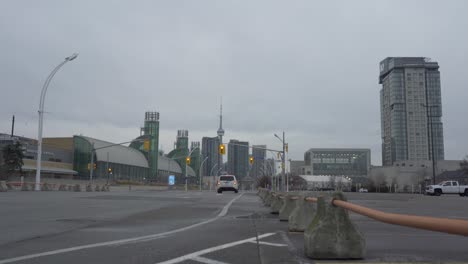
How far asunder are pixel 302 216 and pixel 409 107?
100m

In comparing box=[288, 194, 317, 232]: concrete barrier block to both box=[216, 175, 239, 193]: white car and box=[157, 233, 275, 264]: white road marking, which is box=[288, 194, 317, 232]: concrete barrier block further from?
box=[216, 175, 239, 193]: white car

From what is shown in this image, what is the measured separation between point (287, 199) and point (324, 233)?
6.92 m

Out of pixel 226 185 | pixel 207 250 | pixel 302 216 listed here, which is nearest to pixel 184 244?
pixel 207 250

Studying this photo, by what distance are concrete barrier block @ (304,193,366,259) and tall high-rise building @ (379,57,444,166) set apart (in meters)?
77.9

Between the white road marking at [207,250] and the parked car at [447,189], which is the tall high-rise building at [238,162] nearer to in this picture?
the parked car at [447,189]

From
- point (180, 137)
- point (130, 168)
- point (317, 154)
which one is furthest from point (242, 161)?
point (130, 168)

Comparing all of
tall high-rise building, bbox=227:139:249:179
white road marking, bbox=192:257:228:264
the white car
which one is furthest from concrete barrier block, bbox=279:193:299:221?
tall high-rise building, bbox=227:139:249:179

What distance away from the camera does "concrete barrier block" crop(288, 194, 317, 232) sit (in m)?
9.62

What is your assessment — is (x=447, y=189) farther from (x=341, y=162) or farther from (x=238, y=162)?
(x=238, y=162)

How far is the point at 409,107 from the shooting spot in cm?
10262

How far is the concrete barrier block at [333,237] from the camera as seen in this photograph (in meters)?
5.98

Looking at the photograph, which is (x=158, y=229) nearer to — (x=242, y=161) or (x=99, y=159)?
(x=99, y=159)

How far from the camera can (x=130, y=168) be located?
12975 centimetres

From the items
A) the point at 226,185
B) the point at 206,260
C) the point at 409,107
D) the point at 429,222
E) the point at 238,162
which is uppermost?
the point at 409,107
